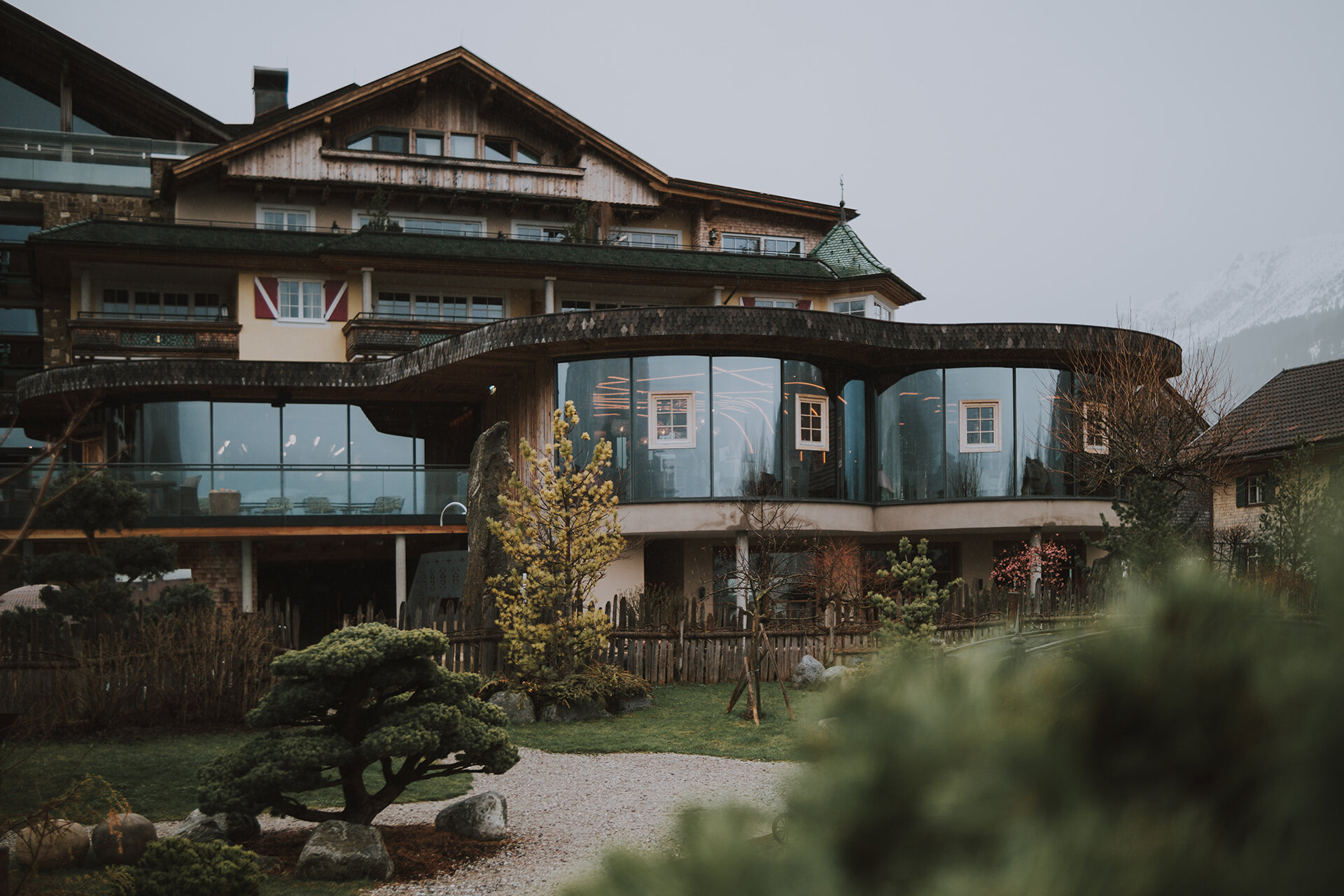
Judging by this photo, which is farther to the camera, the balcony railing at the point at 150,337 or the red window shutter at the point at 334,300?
the red window shutter at the point at 334,300

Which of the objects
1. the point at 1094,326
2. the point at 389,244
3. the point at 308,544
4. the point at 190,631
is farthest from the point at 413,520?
the point at 1094,326

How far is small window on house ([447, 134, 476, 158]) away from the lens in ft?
121

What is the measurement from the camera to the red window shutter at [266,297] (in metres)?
32.9

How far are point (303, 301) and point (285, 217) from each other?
417 cm

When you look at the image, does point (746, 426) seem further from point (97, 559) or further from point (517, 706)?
point (97, 559)

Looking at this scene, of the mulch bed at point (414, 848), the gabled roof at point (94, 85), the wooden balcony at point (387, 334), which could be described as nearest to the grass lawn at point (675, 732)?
the mulch bed at point (414, 848)

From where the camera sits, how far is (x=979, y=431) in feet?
81.7

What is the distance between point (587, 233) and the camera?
36.1 meters

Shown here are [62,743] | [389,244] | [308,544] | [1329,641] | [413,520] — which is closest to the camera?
[1329,641]

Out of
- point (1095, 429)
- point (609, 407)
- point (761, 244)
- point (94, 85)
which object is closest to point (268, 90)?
point (94, 85)

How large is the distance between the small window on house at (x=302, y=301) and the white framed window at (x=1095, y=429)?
2192 centimetres

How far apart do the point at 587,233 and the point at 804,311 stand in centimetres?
1478

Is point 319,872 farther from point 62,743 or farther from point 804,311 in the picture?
point 804,311

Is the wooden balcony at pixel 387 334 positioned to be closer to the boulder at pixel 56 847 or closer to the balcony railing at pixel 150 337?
the balcony railing at pixel 150 337
